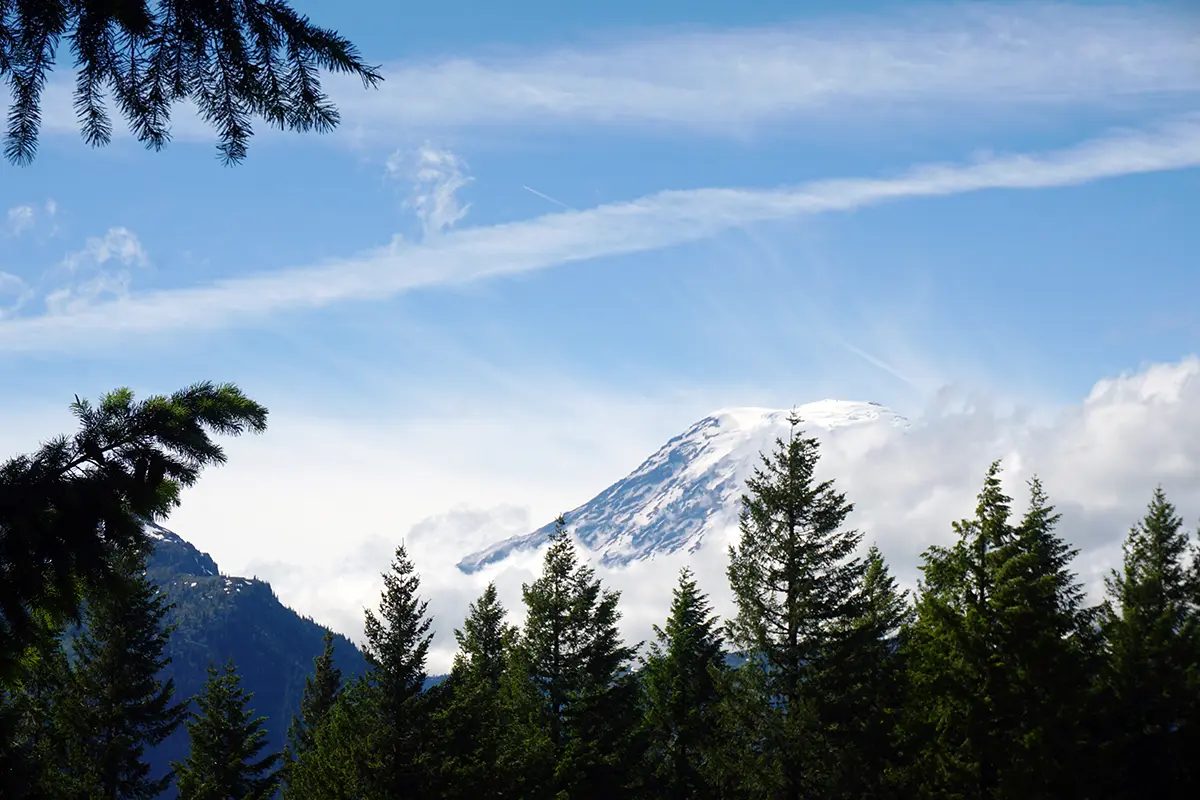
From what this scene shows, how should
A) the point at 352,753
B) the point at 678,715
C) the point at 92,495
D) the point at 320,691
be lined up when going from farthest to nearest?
1. the point at 320,691
2. the point at 678,715
3. the point at 352,753
4. the point at 92,495

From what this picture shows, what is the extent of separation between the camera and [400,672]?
30109 mm

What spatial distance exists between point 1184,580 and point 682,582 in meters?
22.5

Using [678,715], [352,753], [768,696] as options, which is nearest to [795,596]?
[768,696]

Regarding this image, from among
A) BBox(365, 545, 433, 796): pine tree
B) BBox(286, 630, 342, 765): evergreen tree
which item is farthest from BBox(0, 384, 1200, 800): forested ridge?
BBox(286, 630, 342, 765): evergreen tree

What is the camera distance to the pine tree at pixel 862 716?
102ft

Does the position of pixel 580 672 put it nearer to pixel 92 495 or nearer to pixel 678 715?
pixel 678 715

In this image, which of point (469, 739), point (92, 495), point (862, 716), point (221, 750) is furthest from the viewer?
point (221, 750)

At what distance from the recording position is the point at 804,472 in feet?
113

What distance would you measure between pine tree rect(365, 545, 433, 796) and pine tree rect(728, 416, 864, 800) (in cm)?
951

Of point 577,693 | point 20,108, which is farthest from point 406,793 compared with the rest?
point 20,108

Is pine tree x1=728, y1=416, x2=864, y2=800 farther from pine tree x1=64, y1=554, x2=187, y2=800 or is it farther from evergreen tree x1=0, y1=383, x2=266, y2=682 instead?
evergreen tree x1=0, y1=383, x2=266, y2=682

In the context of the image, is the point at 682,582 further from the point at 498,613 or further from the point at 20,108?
the point at 20,108

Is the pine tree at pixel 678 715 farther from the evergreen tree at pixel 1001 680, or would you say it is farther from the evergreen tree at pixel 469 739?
the evergreen tree at pixel 1001 680

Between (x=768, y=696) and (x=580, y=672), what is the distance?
26.7ft
